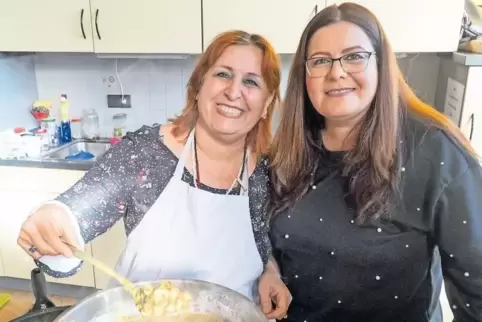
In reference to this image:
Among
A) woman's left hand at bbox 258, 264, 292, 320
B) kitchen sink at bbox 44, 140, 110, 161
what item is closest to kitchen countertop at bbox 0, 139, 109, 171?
kitchen sink at bbox 44, 140, 110, 161

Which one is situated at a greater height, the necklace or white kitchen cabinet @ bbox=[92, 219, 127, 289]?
the necklace

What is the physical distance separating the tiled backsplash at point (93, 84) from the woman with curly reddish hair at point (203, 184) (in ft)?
4.05

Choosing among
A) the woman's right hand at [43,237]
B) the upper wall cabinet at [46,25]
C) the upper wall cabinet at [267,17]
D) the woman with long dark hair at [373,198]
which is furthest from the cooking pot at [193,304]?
the upper wall cabinet at [46,25]

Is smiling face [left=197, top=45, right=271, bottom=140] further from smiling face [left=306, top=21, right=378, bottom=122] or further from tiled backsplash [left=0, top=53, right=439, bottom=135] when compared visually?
tiled backsplash [left=0, top=53, right=439, bottom=135]

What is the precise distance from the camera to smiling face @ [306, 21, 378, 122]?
2.89 feet

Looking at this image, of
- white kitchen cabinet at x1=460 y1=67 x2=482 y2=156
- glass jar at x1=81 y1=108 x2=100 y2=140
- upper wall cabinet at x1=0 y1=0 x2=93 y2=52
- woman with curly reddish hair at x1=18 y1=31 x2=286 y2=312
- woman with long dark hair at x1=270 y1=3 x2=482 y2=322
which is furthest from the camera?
glass jar at x1=81 y1=108 x2=100 y2=140

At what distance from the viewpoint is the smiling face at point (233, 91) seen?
1.02 meters

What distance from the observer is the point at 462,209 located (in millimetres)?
837

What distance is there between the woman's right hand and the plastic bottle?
168cm

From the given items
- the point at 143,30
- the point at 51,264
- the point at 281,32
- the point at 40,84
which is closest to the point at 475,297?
the point at 51,264

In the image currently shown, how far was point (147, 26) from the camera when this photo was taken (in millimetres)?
1902

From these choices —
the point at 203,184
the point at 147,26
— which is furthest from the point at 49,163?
the point at 203,184

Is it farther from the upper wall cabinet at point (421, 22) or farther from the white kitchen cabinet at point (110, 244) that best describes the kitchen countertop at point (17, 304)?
the upper wall cabinet at point (421, 22)

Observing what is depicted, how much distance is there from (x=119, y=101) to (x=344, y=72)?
5.54ft
